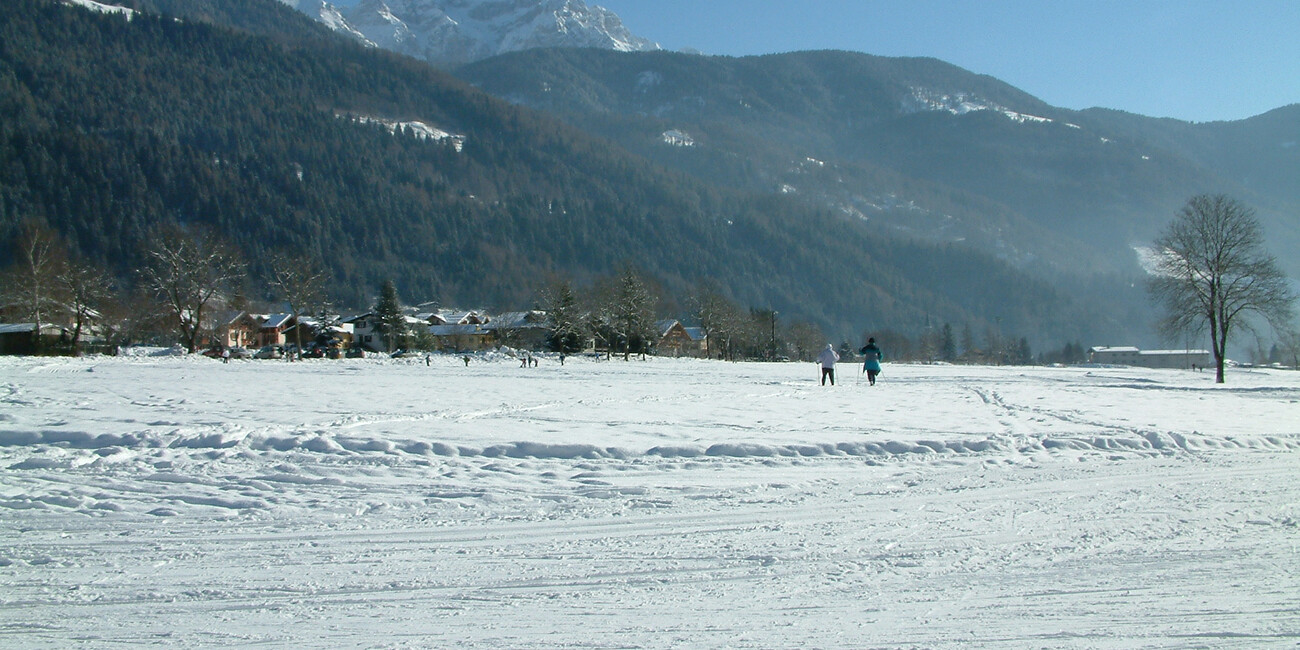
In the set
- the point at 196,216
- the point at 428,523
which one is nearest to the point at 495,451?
the point at 428,523

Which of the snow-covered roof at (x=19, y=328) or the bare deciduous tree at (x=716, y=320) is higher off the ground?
the bare deciduous tree at (x=716, y=320)

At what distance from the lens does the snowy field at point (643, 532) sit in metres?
4.82

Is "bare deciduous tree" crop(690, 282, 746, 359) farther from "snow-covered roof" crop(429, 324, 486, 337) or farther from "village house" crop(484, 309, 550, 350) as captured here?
"snow-covered roof" crop(429, 324, 486, 337)

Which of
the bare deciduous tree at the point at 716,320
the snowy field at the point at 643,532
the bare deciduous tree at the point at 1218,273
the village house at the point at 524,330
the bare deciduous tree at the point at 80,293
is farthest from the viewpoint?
the bare deciduous tree at the point at 716,320

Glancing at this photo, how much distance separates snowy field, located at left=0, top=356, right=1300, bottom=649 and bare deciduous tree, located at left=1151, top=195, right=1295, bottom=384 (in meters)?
30.9

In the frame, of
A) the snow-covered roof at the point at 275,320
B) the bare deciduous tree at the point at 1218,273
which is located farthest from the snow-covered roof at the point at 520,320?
the bare deciduous tree at the point at 1218,273

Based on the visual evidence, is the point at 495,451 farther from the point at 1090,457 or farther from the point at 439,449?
the point at 1090,457

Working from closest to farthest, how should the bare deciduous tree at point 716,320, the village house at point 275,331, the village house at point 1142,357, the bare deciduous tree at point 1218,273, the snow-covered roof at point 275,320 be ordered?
the bare deciduous tree at point 1218,273, the bare deciduous tree at point 716,320, the snow-covered roof at point 275,320, the village house at point 275,331, the village house at point 1142,357

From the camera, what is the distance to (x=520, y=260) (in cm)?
16888

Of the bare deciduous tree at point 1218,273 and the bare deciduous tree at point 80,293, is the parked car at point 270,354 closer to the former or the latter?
the bare deciduous tree at point 80,293

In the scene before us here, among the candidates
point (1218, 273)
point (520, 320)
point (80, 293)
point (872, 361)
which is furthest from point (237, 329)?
point (1218, 273)

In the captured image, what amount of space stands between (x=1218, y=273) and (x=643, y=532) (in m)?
43.0

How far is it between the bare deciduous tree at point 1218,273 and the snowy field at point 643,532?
30874 mm

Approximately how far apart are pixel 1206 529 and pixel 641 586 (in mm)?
5363
